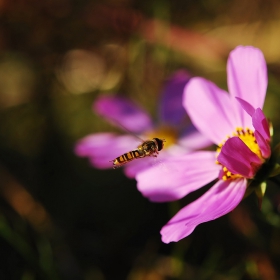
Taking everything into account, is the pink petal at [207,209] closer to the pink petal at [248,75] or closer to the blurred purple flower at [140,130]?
the pink petal at [248,75]

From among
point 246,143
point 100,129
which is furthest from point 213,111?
point 100,129

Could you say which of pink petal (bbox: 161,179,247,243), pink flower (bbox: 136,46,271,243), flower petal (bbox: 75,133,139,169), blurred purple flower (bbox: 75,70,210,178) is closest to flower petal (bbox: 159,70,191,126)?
blurred purple flower (bbox: 75,70,210,178)

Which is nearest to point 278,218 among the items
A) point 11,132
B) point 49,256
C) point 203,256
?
point 203,256

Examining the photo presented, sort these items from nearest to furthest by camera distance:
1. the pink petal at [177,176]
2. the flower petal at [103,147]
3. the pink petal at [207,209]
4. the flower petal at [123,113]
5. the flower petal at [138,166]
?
the pink petal at [207,209] → the pink petal at [177,176] → the flower petal at [138,166] → the flower petal at [103,147] → the flower petal at [123,113]

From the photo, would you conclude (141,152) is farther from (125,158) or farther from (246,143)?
(246,143)

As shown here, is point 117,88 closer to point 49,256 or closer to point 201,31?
point 201,31

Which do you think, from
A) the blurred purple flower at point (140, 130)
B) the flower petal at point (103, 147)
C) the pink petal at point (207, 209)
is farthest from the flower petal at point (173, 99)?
the pink petal at point (207, 209)

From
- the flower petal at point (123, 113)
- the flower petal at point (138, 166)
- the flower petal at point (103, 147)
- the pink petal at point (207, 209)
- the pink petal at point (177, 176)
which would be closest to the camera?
the pink petal at point (207, 209)

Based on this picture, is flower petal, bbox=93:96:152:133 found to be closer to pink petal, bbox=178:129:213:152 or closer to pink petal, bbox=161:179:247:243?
pink petal, bbox=178:129:213:152
